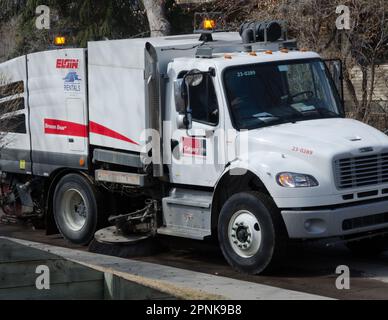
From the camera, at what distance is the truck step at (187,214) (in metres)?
10.4

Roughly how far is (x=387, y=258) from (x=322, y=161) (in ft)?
7.38

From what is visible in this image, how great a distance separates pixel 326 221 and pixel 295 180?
0.55 metres

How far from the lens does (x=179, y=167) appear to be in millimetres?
10789

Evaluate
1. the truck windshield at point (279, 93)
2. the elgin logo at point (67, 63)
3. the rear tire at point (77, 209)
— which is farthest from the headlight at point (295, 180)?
the elgin logo at point (67, 63)

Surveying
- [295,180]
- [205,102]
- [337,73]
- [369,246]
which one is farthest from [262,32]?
[369,246]

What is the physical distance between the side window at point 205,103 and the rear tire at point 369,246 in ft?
8.14

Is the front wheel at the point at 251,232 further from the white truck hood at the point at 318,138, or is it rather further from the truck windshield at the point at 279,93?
the truck windshield at the point at 279,93

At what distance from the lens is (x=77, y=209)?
500 inches

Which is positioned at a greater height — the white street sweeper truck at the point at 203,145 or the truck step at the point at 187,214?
the white street sweeper truck at the point at 203,145

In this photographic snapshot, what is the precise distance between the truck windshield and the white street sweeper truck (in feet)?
0.05

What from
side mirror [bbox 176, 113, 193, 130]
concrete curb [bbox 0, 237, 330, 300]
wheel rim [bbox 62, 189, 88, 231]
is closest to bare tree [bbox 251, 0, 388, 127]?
wheel rim [bbox 62, 189, 88, 231]

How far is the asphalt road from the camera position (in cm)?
912
